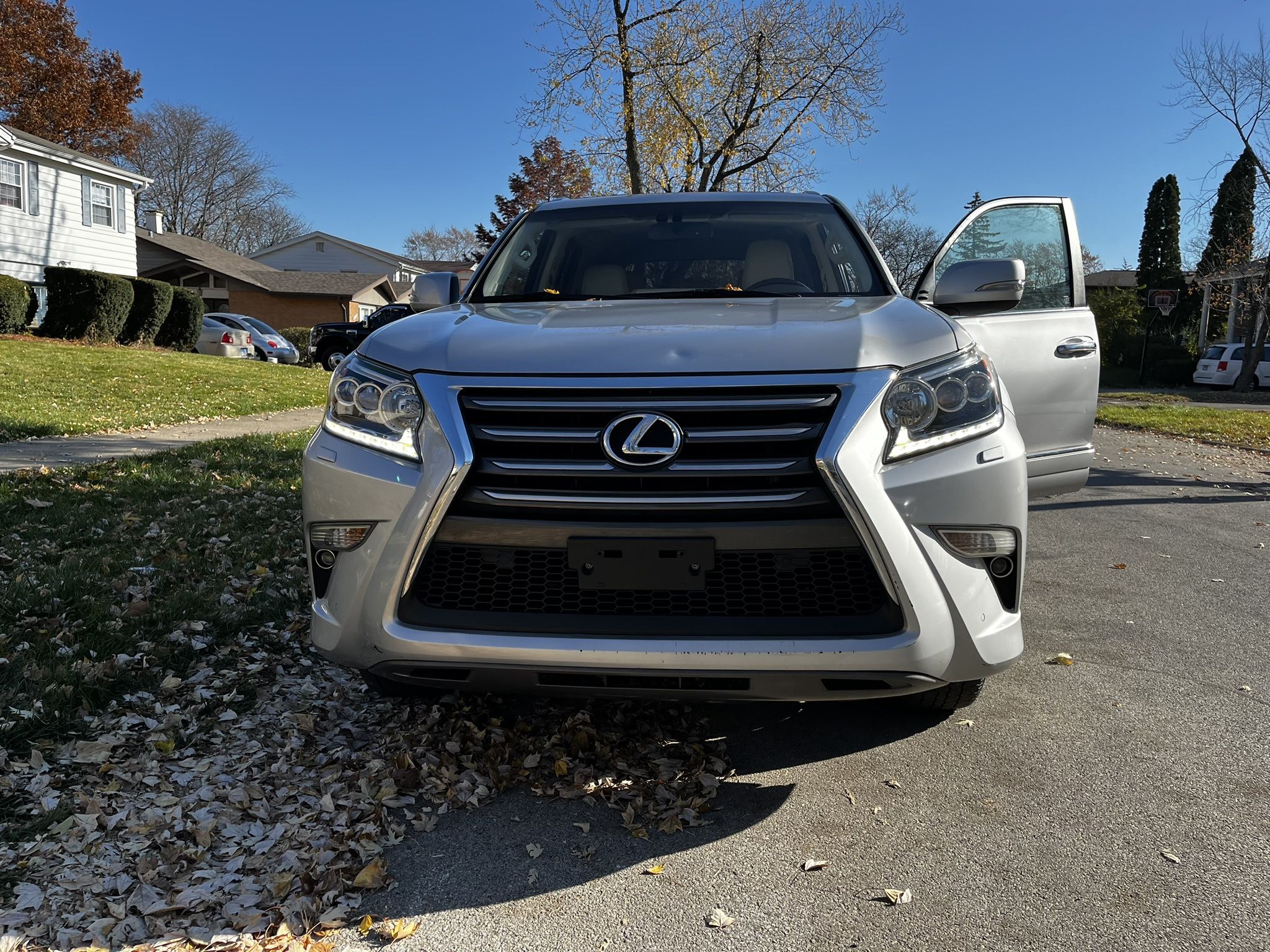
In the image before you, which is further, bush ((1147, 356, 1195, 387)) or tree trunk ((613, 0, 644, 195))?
bush ((1147, 356, 1195, 387))

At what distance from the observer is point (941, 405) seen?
8.48 feet

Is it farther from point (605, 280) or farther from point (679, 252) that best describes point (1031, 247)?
point (605, 280)

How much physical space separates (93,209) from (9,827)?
31.3m

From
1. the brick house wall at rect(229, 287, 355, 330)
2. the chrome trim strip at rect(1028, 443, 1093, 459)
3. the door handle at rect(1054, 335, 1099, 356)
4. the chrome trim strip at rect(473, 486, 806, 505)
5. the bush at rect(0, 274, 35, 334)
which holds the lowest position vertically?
the chrome trim strip at rect(473, 486, 806, 505)

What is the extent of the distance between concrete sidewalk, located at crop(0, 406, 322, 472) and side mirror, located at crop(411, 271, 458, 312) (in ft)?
15.1

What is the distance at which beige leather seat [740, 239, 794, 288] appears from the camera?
398cm

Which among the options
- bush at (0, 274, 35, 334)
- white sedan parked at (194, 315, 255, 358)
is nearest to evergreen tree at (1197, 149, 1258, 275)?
white sedan parked at (194, 315, 255, 358)

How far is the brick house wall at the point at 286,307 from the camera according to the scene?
45.9m

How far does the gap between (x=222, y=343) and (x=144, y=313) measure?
2.04m

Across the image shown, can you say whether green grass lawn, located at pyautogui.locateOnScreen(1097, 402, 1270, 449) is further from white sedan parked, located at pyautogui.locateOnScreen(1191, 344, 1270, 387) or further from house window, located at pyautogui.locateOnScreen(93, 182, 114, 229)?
house window, located at pyautogui.locateOnScreen(93, 182, 114, 229)

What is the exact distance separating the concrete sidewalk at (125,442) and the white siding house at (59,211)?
1717 cm

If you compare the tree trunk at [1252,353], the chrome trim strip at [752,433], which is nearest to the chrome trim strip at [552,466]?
the chrome trim strip at [752,433]

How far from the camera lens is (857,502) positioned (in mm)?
2379

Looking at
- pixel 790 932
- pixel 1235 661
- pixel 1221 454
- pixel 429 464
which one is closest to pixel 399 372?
pixel 429 464
